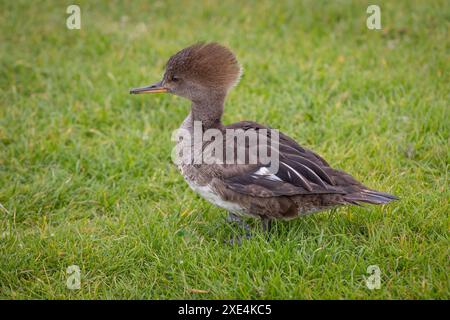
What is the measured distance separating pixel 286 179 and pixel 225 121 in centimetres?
195

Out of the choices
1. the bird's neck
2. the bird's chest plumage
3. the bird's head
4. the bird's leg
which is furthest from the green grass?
the bird's head

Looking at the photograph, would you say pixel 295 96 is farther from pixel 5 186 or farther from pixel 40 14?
pixel 40 14

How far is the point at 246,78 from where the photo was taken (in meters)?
6.09

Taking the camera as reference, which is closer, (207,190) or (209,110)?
(207,190)

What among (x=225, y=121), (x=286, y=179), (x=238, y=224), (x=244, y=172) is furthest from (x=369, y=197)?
(x=225, y=121)

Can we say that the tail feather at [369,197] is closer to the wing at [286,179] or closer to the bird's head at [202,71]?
the wing at [286,179]

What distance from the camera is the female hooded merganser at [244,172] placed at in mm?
3572

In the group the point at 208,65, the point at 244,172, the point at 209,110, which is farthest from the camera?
the point at 209,110

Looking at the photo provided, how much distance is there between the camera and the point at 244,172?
12.0 feet

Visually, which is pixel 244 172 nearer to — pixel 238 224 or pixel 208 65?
pixel 238 224

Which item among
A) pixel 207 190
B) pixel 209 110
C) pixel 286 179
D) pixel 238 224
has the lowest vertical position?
pixel 238 224

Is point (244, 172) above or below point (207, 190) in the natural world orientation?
above

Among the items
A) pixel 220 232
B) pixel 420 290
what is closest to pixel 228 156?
pixel 220 232

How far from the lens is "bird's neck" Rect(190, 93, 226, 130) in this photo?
399cm
